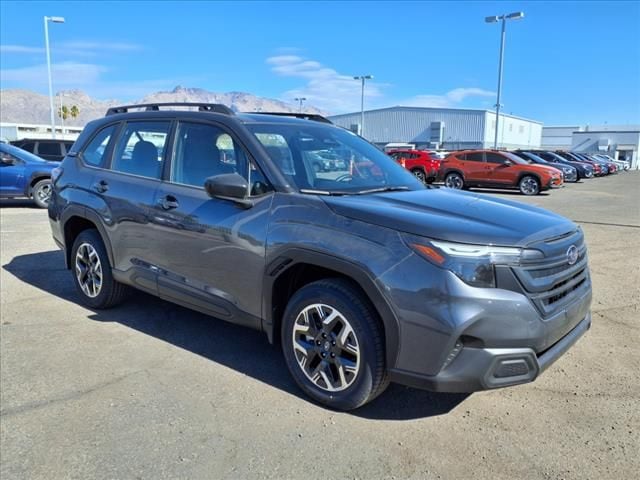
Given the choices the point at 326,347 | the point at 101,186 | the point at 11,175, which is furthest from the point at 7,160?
the point at 326,347

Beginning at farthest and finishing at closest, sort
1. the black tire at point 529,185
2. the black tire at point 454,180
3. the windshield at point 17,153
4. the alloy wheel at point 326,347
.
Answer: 1. the black tire at point 454,180
2. the black tire at point 529,185
3. the windshield at point 17,153
4. the alloy wheel at point 326,347

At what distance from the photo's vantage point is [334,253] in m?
3.00

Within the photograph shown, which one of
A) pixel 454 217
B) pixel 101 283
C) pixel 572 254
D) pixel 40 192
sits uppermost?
pixel 454 217

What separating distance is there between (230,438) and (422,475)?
3.60ft

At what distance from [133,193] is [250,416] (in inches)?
89.0

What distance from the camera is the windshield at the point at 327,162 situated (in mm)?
3586

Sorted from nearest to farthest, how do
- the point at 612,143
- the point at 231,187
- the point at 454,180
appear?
the point at 231,187 < the point at 454,180 < the point at 612,143

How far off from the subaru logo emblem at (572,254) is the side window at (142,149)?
3.12 meters

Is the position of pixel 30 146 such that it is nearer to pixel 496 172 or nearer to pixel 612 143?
pixel 496 172

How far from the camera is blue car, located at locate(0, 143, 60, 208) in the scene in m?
12.4

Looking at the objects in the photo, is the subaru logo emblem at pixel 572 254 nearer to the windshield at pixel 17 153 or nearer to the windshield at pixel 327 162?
the windshield at pixel 327 162

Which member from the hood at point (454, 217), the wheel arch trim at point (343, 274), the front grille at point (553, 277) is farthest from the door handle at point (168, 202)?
the front grille at point (553, 277)

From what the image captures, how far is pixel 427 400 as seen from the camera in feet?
11.2

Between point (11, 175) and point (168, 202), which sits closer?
point (168, 202)
